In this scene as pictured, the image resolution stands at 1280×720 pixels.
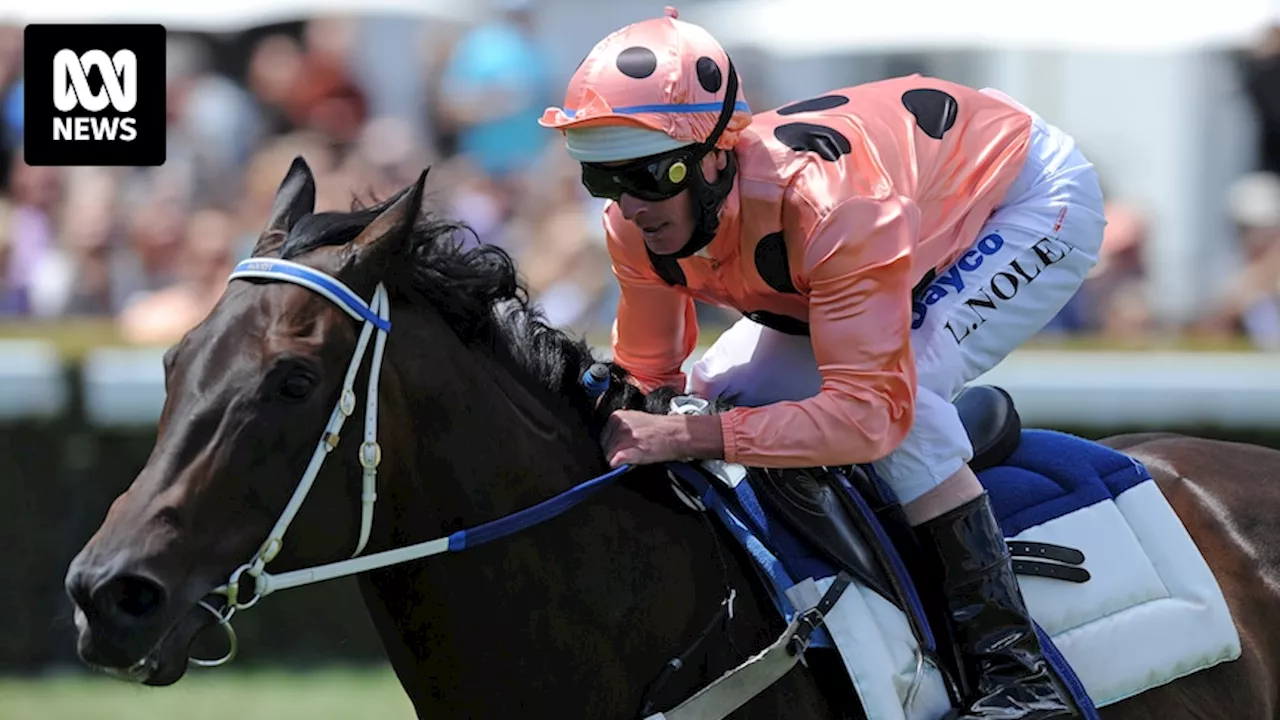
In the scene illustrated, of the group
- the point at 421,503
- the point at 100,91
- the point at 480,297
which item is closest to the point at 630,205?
the point at 480,297

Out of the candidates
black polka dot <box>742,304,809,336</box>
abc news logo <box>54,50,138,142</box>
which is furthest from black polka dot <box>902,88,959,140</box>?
abc news logo <box>54,50,138,142</box>

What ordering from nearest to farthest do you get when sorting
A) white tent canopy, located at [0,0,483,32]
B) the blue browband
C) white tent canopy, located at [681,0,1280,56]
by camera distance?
1. the blue browband
2. white tent canopy, located at [0,0,483,32]
3. white tent canopy, located at [681,0,1280,56]

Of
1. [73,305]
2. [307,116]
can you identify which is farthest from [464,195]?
[73,305]

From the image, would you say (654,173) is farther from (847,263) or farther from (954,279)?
(954,279)

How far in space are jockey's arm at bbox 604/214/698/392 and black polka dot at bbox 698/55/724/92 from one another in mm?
525

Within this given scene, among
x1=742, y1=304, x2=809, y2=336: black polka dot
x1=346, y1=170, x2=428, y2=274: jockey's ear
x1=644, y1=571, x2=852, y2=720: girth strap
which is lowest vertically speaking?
x1=644, y1=571, x2=852, y2=720: girth strap

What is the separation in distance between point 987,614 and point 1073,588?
1.21 ft

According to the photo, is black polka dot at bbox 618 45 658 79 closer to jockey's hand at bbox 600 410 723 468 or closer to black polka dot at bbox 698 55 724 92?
black polka dot at bbox 698 55 724 92

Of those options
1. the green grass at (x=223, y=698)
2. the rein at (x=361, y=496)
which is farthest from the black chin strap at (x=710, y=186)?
the green grass at (x=223, y=698)

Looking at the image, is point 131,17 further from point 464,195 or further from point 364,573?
point 364,573

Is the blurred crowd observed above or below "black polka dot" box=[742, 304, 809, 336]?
below

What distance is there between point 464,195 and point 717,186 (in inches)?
257

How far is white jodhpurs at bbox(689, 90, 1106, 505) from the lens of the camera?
12.9 feet

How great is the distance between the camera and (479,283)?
12.2 feet
